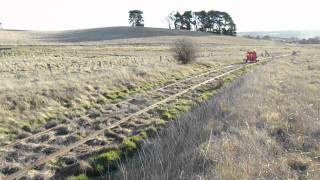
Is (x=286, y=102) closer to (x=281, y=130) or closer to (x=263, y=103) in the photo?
(x=263, y=103)

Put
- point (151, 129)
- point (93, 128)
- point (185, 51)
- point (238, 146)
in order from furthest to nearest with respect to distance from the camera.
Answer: point (185, 51)
point (93, 128)
point (151, 129)
point (238, 146)

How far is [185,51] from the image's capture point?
35750 mm

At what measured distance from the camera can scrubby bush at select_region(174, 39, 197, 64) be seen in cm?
3581

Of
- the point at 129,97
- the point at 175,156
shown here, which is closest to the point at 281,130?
the point at 175,156

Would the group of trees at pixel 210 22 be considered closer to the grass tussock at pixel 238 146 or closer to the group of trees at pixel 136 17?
the group of trees at pixel 136 17

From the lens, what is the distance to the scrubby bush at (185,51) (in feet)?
117

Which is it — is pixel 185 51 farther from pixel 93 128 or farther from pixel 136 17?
pixel 136 17

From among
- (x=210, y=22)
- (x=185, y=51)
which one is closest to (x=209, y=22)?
(x=210, y=22)

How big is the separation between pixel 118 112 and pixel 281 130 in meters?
6.59

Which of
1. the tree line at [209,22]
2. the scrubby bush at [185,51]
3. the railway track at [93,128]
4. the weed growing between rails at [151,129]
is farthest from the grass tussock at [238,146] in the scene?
the tree line at [209,22]

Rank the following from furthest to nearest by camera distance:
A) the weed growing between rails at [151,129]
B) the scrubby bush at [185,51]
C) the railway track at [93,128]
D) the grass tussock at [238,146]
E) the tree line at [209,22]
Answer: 1. the tree line at [209,22]
2. the scrubby bush at [185,51]
3. the railway track at [93,128]
4. the weed growing between rails at [151,129]
5. the grass tussock at [238,146]

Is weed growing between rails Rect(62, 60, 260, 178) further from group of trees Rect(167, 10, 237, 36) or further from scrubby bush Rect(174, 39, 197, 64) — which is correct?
group of trees Rect(167, 10, 237, 36)

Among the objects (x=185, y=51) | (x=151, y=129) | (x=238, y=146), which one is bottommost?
(x=151, y=129)

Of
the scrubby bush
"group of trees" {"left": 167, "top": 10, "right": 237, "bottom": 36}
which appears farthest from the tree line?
the scrubby bush
